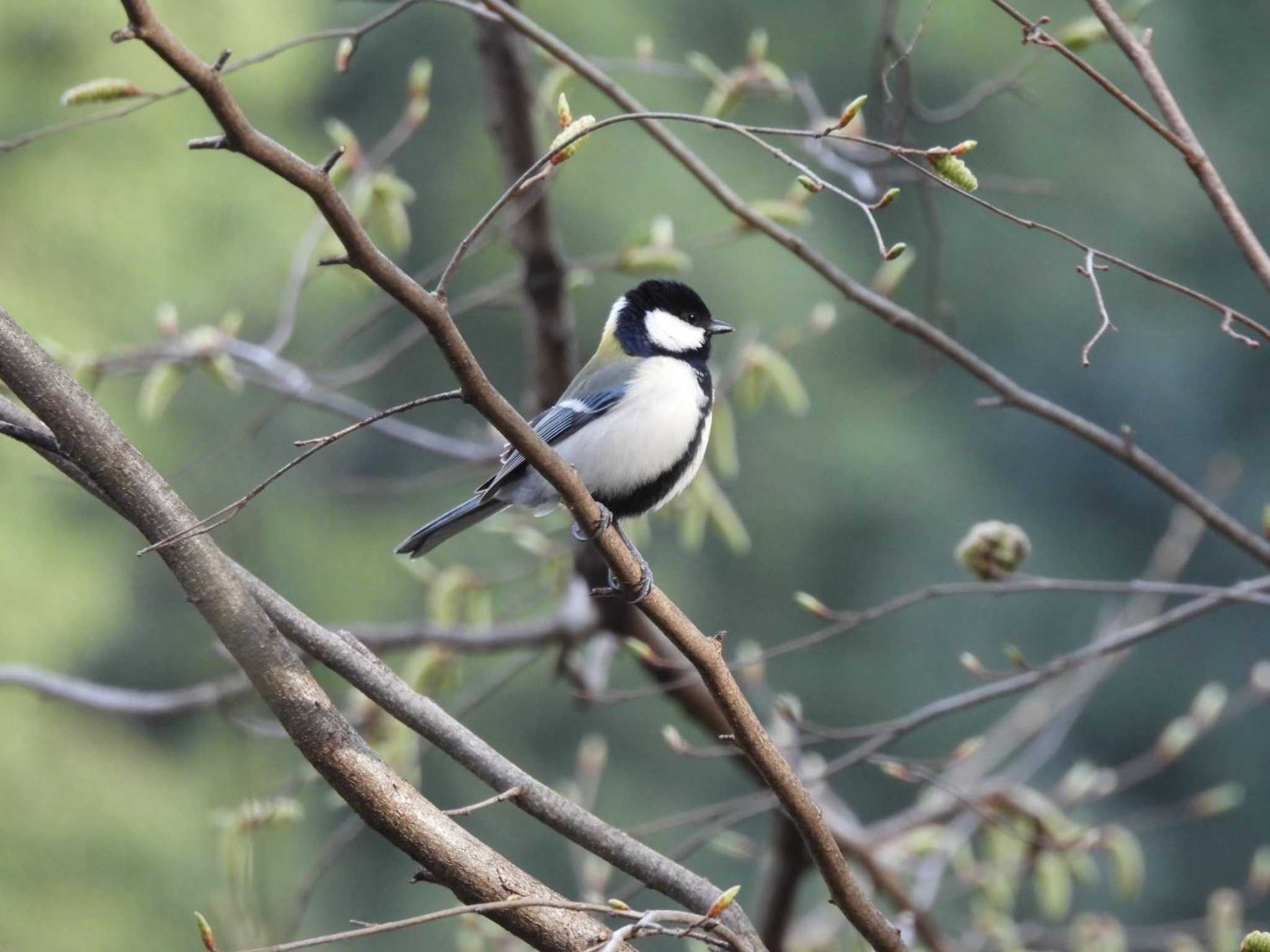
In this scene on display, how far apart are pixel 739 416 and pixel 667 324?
619 centimetres

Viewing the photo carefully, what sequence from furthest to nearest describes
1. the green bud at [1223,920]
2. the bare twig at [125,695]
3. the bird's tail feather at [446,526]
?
the green bud at [1223,920] → the bare twig at [125,695] → the bird's tail feather at [446,526]

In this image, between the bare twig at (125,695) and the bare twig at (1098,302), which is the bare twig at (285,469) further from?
the bare twig at (125,695)

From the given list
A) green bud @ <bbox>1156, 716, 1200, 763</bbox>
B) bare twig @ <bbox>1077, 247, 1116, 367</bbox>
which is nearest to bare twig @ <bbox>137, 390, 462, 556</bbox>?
bare twig @ <bbox>1077, 247, 1116, 367</bbox>

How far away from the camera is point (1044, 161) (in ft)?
30.2

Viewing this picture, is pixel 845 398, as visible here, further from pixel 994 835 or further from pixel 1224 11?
pixel 994 835

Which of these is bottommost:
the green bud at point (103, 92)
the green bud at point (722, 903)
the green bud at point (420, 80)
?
the green bud at point (722, 903)

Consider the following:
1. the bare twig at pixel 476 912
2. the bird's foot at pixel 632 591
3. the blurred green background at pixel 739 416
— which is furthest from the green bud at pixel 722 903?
the blurred green background at pixel 739 416

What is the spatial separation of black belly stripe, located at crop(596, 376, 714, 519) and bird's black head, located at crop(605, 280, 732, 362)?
0.28m

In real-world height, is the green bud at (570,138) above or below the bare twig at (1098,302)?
above

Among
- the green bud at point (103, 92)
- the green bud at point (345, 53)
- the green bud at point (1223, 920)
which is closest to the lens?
the green bud at point (103, 92)

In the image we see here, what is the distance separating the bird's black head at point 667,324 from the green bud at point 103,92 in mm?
1394

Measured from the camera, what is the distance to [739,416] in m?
8.66

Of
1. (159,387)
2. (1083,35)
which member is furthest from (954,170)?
(159,387)

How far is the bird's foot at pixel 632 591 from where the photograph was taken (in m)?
1.37
